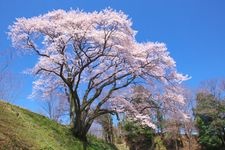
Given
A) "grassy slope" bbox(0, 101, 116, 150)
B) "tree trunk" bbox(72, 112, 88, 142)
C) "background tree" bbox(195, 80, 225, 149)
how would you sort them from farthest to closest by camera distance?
"background tree" bbox(195, 80, 225, 149)
"tree trunk" bbox(72, 112, 88, 142)
"grassy slope" bbox(0, 101, 116, 150)

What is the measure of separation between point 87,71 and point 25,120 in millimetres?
6463

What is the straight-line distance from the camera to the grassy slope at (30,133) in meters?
12.2

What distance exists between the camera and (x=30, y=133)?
14.5m

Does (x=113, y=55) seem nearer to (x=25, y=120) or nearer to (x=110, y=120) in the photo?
(x=25, y=120)

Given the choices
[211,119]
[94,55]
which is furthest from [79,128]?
[211,119]

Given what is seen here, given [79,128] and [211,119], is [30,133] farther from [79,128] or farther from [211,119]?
[211,119]

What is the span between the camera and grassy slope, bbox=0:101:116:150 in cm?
1223

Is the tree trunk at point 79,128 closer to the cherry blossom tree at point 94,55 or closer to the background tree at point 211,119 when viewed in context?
the cherry blossom tree at point 94,55

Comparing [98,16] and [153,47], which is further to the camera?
[153,47]

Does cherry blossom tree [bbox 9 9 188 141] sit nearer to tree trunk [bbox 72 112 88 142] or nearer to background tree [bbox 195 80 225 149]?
tree trunk [bbox 72 112 88 142]

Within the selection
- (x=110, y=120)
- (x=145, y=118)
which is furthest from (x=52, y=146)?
(x=110, y=120)

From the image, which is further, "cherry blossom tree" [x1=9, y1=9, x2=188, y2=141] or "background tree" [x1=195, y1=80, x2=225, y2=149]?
"background tree" [x1=195, y1=80, x2=225, y2=149]

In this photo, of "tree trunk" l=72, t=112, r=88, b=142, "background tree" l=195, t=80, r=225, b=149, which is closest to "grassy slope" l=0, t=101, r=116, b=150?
"tree trunk" l=72, t=112, r=88, b=142

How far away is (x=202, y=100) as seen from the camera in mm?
39906
